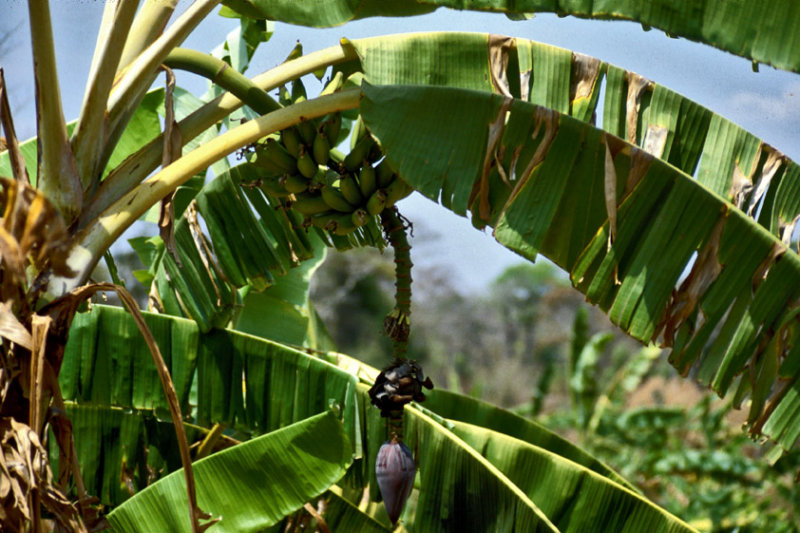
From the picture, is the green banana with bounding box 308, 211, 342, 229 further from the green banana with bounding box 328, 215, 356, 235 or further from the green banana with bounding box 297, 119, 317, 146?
the green banana with bounding box 297, 119, 317, 146

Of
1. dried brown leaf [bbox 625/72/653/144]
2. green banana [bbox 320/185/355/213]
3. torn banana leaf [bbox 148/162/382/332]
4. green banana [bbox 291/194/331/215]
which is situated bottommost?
torn banana leaf [bbox 148/162/382/332]

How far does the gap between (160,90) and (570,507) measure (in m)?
2.25

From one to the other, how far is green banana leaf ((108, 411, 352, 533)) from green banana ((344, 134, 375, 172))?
2.30 feet

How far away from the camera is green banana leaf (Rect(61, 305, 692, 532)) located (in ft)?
8.07

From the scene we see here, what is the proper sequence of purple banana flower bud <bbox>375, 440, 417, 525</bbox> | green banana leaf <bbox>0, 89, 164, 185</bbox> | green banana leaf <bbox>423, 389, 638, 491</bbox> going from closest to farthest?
purple banana flower bud <bbox>375, 440, 417, 525</bbox>
green banana leaf <bbox>423, 389, 638, 491</bbox>
green banana leaf <bbox>0, 89, 164, 185</bbox>

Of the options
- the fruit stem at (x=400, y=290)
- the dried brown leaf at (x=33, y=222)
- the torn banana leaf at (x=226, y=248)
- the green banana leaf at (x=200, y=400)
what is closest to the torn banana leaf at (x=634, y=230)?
the fruit stem at (x=400, y=290)

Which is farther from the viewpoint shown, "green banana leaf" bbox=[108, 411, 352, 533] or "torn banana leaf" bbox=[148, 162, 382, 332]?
"torn banana leaf" bbox=[148, 162, 382, 332]

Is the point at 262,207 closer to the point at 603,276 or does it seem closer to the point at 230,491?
the point at 230,491

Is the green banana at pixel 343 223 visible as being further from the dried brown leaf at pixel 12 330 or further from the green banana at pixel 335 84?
the dried brown leaf at pixel 12 330

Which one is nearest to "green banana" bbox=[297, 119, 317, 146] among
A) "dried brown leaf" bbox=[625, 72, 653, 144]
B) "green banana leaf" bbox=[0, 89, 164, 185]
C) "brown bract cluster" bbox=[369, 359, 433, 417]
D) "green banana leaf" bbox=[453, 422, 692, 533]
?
"brown bract cluster" bbox=[369, 359, 433, 417]

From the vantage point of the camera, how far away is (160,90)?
336 centimetres

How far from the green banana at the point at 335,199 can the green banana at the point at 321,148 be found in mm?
93

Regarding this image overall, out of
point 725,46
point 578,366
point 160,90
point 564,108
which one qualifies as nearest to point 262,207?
point 160,90

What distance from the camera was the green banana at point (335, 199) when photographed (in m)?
2.13
